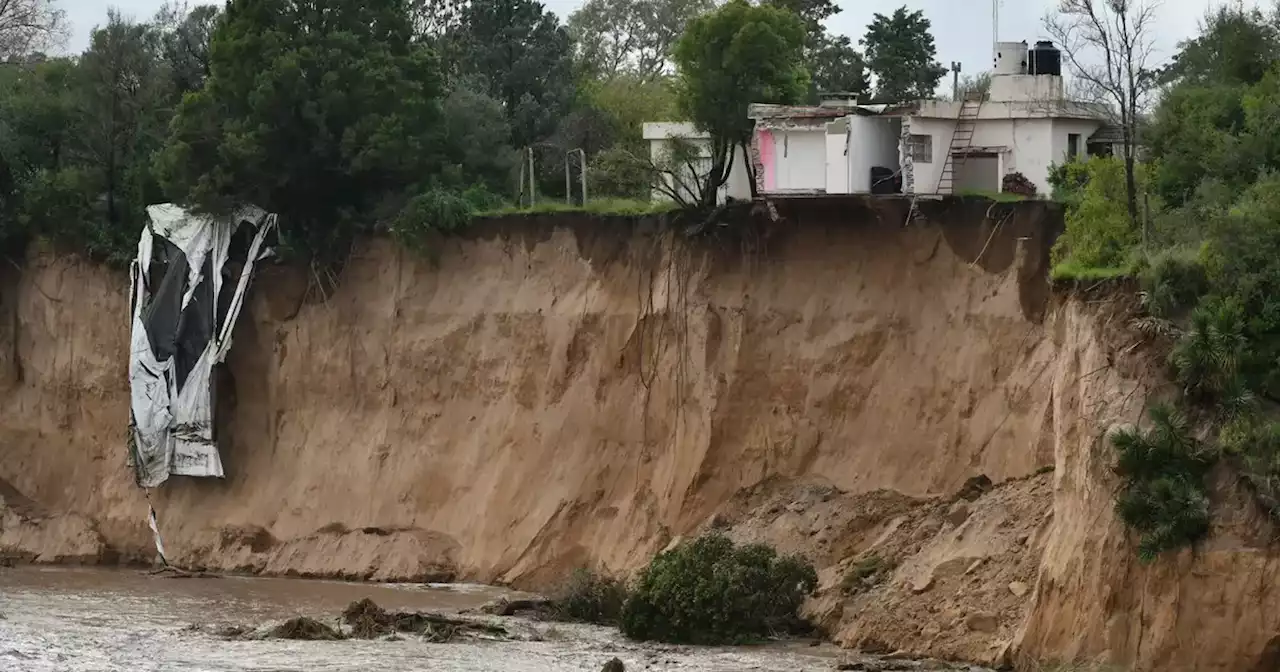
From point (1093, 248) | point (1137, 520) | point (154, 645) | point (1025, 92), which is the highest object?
point (1025, 92)

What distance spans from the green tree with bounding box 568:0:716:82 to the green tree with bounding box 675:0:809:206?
33473mm

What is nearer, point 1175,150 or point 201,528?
point 1175,150

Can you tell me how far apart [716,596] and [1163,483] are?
7344 millimetres

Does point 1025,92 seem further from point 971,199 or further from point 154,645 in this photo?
point 154,645

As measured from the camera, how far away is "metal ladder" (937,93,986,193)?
38375 mm

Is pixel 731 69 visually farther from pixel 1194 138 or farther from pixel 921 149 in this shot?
pixel 1194 138

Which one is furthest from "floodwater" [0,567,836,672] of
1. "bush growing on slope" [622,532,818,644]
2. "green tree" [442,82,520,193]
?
"green tree" [442,82,520,193]

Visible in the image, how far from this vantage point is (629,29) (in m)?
76.9

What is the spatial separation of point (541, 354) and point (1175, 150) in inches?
492

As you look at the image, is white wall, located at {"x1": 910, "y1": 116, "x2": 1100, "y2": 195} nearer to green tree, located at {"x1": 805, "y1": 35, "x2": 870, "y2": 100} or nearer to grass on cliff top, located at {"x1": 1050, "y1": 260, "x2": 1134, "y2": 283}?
grass on cliff top, located at {"x1": 1050, "y1": 260, "x2": 1134, "y2": 283}

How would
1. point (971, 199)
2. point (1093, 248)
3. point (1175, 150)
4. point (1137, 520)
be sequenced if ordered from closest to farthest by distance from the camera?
1. point (1137, 520)
2. point (1093, 248)
3. point (1175, 150)
4. point (971, 199)

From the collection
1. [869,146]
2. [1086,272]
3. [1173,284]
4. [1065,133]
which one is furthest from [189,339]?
[1173,284]

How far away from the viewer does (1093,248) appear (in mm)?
31328

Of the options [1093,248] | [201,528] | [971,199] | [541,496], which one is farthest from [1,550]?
[1093,248]
